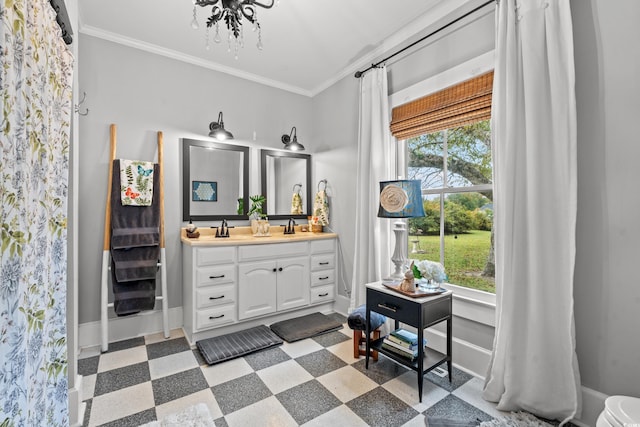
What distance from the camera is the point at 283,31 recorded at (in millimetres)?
2562

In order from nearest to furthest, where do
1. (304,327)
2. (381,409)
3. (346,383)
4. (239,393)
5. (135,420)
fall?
(135,420) < (381,409) < (239,393) < (346,383) < (304,327)

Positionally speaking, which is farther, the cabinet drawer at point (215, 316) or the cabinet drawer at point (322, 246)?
the cabinet drawer at point (322, 246)

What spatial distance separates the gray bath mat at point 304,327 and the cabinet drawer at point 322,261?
1.71ft

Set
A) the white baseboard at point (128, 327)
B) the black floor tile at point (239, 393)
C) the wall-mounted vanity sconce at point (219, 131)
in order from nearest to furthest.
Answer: the black floor tile at point (239, 393), the white baseboard at point (128, 327), the wall-mounted vanity sconce at point (219, 131)

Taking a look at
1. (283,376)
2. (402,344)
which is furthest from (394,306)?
(283,376)

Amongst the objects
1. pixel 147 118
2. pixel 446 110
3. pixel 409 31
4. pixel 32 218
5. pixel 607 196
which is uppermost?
pixel 409 31

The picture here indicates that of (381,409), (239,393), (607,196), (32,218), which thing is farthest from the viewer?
(239,393)

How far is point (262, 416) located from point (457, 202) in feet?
7.31

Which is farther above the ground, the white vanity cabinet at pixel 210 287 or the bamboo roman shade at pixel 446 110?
the bamboo roman shade at pixel 446 110

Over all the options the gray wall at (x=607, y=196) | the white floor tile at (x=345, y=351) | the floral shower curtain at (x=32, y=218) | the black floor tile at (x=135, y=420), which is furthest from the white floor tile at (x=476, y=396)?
the floral shower curtain at (x=32, y=218)

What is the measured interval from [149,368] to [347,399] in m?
1.48

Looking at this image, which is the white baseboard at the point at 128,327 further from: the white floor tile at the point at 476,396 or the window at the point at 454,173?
the white floor tile at the point at 476,396

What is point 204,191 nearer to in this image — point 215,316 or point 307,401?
point 215,316

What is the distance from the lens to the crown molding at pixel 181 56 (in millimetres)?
2557
